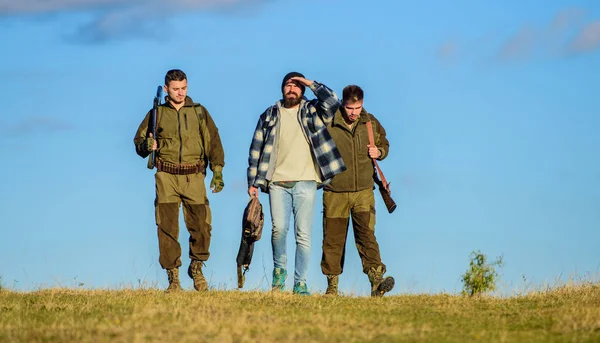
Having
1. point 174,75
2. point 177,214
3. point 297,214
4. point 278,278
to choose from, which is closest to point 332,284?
point 278,278

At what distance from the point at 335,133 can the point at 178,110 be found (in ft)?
7.39

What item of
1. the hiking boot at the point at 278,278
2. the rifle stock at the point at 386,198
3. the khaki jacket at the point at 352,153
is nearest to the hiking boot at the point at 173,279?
the hiking boot at the point at 278,278

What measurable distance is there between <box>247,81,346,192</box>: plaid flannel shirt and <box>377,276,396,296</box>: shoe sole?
166 centimetres

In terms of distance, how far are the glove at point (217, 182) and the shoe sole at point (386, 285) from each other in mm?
2649

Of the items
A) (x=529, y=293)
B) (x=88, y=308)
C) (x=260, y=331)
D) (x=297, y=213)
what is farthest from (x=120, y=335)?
(x=529, y=293)

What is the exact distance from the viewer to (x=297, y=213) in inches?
536

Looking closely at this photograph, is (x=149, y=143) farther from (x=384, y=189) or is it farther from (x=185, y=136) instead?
(x=384, y=189)

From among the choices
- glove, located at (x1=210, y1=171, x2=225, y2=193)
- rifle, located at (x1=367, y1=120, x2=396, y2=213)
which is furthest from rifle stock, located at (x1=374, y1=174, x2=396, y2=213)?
glove, located at (x1=210, y1=171, x2=225, y2=193)

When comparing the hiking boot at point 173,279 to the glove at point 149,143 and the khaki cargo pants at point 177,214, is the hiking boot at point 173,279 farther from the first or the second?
the glove at point 149,143

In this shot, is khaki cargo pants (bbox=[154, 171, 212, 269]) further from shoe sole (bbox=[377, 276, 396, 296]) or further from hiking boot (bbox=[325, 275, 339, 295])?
shoe sole (bbox=[377, 276, 396, 296])

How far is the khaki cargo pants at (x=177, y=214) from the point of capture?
1431 cm

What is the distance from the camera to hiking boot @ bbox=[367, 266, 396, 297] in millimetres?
14219

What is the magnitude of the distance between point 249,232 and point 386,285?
6.85ft

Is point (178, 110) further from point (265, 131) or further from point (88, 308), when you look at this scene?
point (88, 308)
